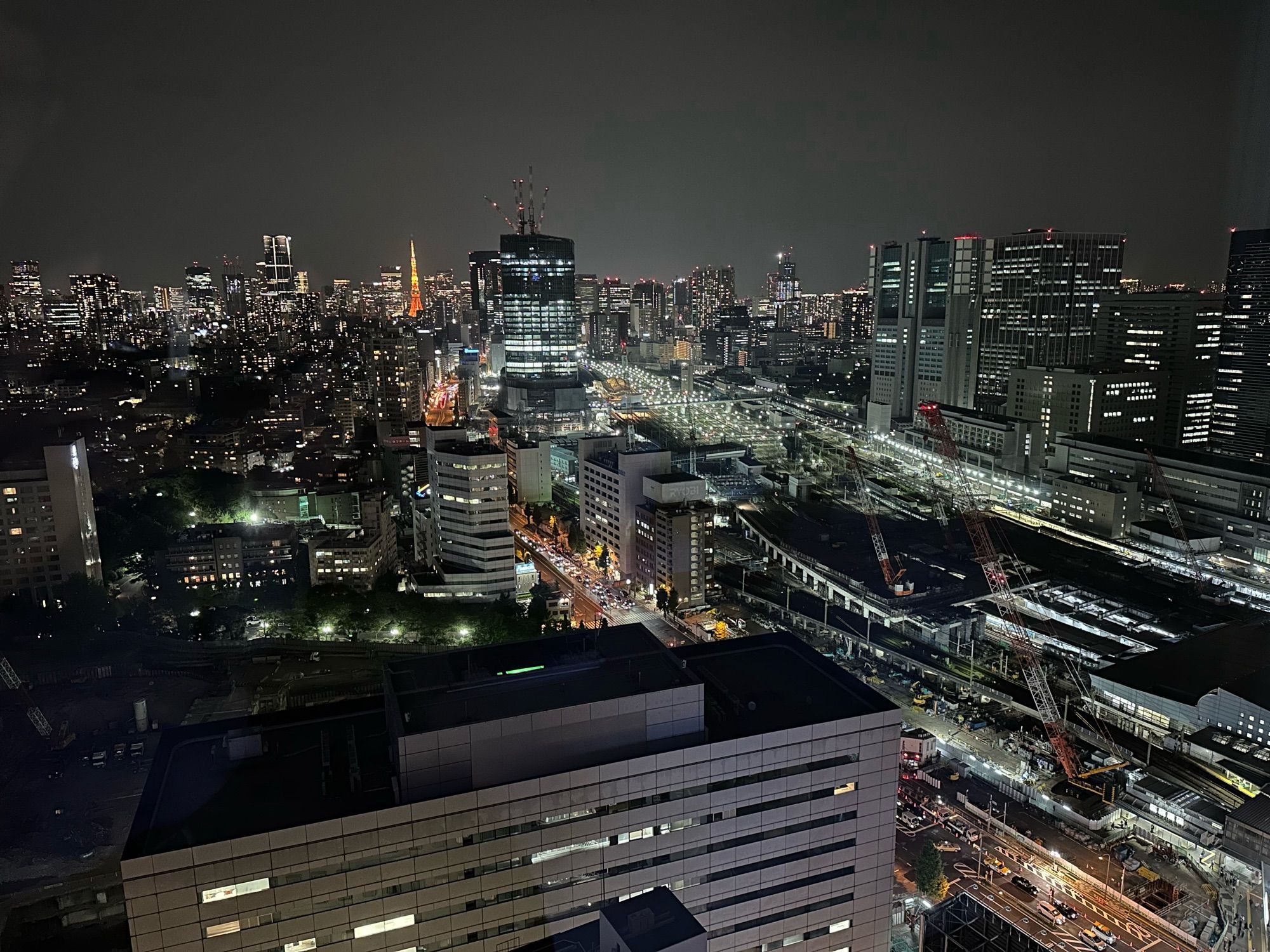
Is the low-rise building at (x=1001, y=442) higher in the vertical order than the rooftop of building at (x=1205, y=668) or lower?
higher

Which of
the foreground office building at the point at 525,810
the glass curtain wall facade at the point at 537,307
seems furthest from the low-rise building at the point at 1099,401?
the foreground office building at the point at 525,810

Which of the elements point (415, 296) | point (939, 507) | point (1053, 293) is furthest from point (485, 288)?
point (939, 507)

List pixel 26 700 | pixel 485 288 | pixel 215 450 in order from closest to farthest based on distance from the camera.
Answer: pixel 26 700 < pixel 215 450 < pixel 485 288

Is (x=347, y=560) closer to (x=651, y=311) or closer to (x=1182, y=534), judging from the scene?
(x=1182, y=534)

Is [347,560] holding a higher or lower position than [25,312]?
lower

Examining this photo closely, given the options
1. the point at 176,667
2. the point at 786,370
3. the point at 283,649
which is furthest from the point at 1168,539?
the point at 786,370

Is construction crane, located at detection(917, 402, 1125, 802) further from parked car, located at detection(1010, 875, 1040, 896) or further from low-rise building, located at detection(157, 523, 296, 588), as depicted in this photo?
low-rise building, located at detection(157, 523, 296, 588)

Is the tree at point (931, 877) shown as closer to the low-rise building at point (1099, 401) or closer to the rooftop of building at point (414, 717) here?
the rooftop of building at point (414, 717)

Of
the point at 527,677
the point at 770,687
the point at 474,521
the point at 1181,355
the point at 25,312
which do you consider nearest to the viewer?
the point at 527,677
